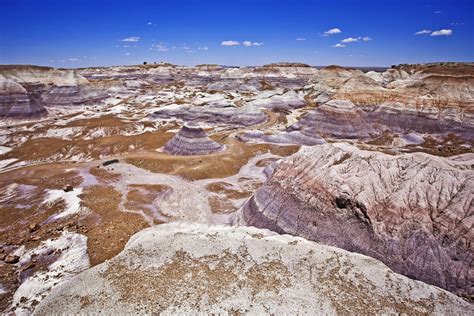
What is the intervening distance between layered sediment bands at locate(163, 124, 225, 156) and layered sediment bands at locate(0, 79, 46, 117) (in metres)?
51.4

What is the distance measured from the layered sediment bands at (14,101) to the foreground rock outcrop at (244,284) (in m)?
78.1

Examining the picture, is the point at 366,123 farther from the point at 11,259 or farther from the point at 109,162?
the point at 11,259

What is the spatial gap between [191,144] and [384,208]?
34505mm

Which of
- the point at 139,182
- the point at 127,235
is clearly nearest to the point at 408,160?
the point at 127,235

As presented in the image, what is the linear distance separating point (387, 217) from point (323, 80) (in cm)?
12424

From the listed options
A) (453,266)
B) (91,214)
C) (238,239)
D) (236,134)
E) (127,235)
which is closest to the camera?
(453,266)

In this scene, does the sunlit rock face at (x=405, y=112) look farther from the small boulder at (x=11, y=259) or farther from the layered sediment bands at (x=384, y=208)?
the small boulder at (x=11, y=259)

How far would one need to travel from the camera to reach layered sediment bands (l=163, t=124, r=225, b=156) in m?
48.7

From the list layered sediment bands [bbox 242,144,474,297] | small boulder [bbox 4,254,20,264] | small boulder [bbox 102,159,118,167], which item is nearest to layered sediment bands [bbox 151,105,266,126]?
small boulder [bbox 102,159,118,167]

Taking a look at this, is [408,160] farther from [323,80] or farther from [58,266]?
[323,80]

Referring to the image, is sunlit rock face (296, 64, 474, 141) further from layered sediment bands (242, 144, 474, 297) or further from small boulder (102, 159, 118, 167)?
layered sediment bands (242, 144, 474, 297)

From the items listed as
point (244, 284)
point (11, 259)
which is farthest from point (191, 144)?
point (244, 284)

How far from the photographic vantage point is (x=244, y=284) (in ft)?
51.5

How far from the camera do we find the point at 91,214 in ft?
93.5
